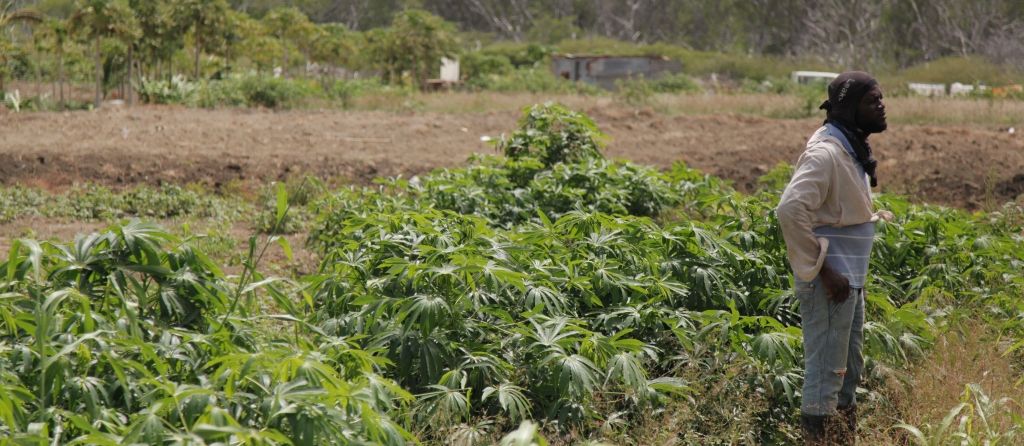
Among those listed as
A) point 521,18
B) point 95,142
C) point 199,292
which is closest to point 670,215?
point 199,292

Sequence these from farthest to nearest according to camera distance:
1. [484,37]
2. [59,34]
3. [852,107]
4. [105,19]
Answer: [484,37] → [59,34] → [105,19] → [852,107]

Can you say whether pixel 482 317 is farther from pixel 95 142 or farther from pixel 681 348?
pixel 95 142

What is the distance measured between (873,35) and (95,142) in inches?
1602

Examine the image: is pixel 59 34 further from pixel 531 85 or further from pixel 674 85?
pixel 674 85

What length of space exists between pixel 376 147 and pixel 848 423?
33.6 feet

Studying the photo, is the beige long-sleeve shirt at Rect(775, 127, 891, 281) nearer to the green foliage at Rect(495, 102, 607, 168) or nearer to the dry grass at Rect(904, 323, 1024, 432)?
the dry grass at Rect(904, 323, 1024, 432)

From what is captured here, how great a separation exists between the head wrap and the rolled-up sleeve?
191 millimetres

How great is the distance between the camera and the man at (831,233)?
296cm

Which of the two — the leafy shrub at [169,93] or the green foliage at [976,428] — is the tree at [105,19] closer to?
the leafy shrub at [169,93]

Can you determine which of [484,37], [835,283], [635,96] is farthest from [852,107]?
[484,37]

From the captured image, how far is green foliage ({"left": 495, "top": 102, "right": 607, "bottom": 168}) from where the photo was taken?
6.79 m

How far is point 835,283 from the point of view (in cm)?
295

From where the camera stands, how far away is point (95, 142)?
1156 centimetres

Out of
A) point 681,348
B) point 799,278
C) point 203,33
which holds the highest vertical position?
point 203,33
